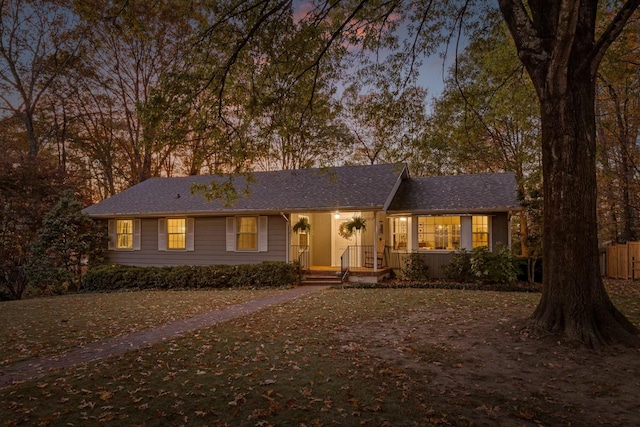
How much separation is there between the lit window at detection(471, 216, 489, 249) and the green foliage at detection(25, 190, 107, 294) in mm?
15596

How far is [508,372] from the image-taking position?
5.40 meters

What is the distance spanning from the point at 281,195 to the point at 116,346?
11082 millimetres

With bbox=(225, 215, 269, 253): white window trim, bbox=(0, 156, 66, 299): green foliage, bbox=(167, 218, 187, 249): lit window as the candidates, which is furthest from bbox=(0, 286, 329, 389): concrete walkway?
bbox=(0, 156, 66, 299): green foliage

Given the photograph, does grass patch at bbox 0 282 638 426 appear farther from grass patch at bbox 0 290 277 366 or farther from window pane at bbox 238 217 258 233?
window pane at bbox 238 217 258 233

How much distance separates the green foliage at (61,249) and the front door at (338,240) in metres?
10.3

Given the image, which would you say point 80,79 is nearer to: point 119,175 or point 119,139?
point 119,139

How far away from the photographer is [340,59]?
991 centimetres

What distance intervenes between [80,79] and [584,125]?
2654 cm

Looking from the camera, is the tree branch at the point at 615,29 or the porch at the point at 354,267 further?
the porch at the point at 354,267

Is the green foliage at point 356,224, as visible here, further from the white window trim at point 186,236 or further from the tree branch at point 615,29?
the tree branch at point 615,29

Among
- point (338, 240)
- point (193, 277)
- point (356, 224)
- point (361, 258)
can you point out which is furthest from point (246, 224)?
point (361, 258)

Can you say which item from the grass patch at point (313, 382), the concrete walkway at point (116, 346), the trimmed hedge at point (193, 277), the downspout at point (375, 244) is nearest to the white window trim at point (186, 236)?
the trimmed hedge at point (193, 277)

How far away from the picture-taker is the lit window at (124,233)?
63.1ft

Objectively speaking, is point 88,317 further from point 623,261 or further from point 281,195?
point 623,261
